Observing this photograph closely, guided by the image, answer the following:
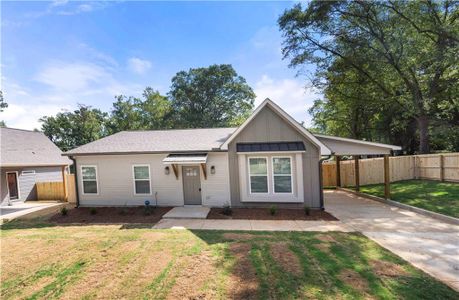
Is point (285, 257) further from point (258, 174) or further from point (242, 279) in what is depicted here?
point (258, 174)

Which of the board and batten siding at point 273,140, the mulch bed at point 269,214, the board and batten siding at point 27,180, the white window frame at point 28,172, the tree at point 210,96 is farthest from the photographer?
the tree at point 210,96

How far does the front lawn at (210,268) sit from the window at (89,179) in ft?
16.1

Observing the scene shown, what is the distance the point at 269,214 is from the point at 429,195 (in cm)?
905

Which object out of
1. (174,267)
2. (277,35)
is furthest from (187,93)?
(174,267)

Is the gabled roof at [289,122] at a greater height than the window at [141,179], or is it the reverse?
the gabled roof at [289,122]

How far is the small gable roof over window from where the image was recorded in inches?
410

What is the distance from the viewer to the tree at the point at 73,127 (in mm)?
34688

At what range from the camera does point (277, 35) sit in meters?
19.3

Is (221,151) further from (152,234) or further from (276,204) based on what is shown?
(152,234)

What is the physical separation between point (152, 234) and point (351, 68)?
1975cm

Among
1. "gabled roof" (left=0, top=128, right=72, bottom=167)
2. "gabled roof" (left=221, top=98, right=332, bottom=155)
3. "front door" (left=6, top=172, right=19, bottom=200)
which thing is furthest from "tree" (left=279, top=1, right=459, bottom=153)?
"front door" (left=6, top=172, right=19, bottom=200)

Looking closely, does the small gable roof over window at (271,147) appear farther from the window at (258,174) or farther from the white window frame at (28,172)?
the white window frame at (28,172)

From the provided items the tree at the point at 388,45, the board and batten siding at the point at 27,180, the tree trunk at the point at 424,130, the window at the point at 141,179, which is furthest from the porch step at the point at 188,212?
the tree trunk at the point at 424,130

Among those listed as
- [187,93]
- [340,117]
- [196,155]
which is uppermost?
[187,93]
